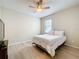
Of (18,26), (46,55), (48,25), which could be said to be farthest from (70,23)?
(18,26)

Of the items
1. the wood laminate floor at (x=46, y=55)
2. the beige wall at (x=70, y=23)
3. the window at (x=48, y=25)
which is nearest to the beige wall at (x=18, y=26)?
the window at (x=48, y=25)

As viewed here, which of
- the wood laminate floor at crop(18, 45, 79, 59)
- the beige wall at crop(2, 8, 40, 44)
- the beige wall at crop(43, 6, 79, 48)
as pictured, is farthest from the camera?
the beige wall at crop(2, 8, 40, 44)

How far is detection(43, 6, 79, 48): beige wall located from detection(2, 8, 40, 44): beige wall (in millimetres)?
2410

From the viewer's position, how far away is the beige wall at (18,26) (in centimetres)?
474

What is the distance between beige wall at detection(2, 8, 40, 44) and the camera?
4.74m

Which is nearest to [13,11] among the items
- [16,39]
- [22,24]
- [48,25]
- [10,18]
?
[10,18]

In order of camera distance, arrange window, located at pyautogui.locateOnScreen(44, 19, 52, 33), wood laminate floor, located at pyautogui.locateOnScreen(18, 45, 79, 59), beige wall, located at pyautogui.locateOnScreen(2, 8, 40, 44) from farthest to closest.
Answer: window, located at pyautogui.locateOnScreen(44, 19, 52, 33)
beige wall, located at pyautogui.locateOnScreen(2, 8, 40, 44)
wood laminate floor, located at pyautogui.locateOnScreen(18, 45, 79, 59)

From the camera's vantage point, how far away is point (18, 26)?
5320 millimetres

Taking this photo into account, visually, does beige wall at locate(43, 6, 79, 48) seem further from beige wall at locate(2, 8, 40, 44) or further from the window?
beige wall at locate(2, 8, 40, 44)

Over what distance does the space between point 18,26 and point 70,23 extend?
12.1 feet

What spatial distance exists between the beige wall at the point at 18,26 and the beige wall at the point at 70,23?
2410 millimetres

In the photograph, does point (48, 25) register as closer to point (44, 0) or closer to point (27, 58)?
point (44, 0)

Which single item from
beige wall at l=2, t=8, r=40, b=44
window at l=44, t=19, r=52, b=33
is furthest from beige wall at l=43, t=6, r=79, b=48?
beige wall at l=2, t=8, r=40, b=44

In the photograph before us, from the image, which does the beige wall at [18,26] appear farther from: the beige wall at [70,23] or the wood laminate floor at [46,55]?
the beige wall at [70,23]
